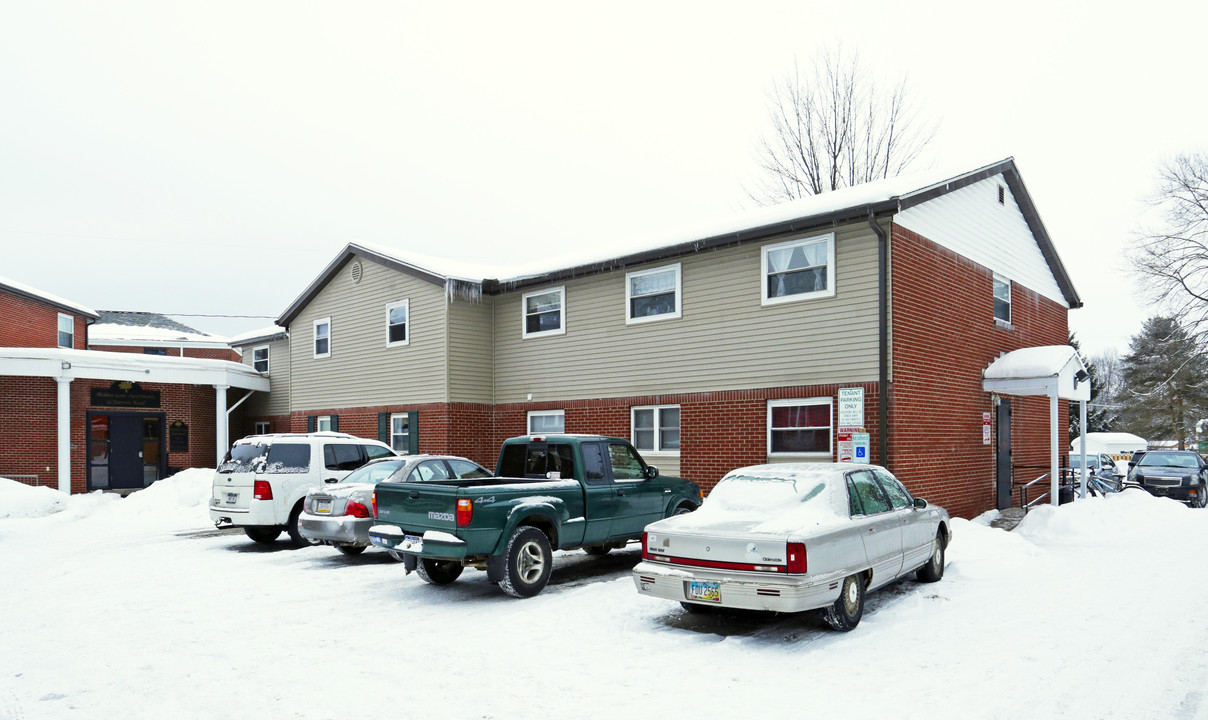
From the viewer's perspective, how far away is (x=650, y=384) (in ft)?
55.9

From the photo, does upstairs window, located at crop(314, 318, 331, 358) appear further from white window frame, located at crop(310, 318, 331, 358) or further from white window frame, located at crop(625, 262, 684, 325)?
white window frame, located at crop(625, 262, 684, 325)

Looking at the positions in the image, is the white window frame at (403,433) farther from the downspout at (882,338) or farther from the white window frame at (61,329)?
the white window frame at (61,329)

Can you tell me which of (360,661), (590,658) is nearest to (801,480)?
(590,658)

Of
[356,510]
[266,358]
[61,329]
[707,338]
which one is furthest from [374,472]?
[61,329]

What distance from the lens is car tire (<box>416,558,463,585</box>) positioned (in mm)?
10375

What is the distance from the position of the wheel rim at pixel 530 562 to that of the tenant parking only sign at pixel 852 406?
5.80 meters

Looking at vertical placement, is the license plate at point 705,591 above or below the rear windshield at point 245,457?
below

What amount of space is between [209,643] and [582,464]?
4.69m

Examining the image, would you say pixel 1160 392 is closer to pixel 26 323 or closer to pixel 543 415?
pixel 543 415

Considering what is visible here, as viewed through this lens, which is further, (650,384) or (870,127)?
(870,127)

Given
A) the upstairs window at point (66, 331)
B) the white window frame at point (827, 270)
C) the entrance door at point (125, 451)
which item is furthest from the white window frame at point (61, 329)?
the white window frame at point (827, 270)

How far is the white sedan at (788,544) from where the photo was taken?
281 inches

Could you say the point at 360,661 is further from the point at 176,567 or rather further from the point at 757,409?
the point at 757,409

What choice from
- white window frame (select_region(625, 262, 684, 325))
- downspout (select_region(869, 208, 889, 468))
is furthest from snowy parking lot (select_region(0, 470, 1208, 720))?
white window frame (select_region(625, 262, 684, 325))
